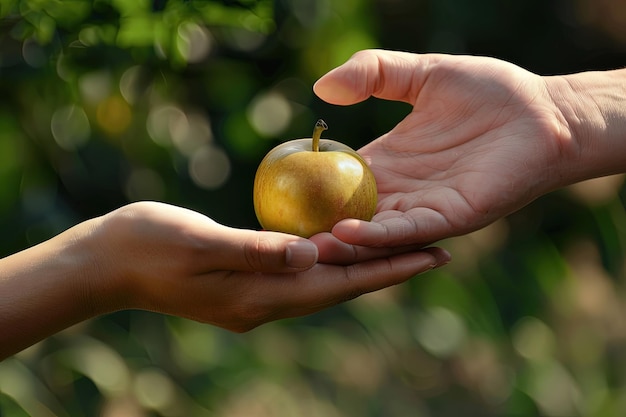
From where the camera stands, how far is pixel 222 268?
5.26 ft

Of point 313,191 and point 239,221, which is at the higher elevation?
point 313,191

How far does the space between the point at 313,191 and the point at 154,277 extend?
36 centimetres

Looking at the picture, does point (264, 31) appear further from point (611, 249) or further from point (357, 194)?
point (611, 249)

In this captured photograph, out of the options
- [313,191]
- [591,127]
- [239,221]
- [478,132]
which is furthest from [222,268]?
[239,221]

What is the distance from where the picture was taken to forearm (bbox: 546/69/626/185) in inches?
79.4

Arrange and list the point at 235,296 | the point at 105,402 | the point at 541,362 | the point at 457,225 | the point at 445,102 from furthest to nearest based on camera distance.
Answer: the point at 541,362
the point at 105,402
the point at 445,102
the point at 457,225
the point at 235,296

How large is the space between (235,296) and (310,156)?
34 centimetres

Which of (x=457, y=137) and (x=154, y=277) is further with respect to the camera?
(x=457, y=137)

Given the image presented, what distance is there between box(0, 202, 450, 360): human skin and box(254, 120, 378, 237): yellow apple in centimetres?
15

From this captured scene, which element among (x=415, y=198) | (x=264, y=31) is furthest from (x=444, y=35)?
(x=415, y=198)

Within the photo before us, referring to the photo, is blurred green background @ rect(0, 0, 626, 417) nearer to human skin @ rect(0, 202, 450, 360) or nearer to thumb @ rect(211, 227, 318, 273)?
human skin @ rect(0, 202, 450, 360)

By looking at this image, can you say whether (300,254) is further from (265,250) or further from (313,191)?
(313,191)

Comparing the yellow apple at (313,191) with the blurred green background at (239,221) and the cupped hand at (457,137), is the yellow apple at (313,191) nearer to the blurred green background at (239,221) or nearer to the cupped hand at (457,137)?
the cupped hand at (457,137)

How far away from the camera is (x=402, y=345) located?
312 cm
